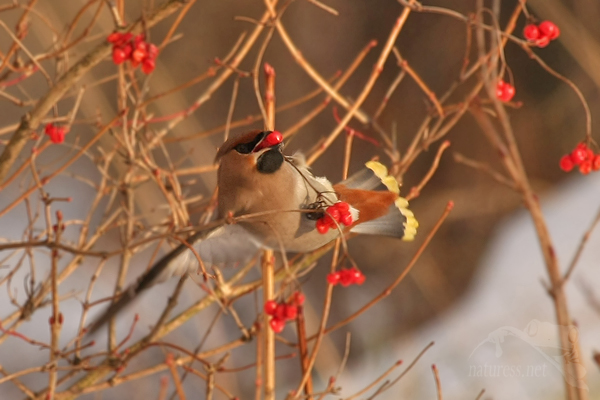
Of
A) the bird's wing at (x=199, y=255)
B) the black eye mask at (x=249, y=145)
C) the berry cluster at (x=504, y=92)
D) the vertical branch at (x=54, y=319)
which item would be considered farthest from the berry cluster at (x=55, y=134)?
the berry cluster at (x=504, y=92)

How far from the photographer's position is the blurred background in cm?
194

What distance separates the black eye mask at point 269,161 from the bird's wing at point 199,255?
0.39 feet

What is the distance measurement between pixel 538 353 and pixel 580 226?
111 cm

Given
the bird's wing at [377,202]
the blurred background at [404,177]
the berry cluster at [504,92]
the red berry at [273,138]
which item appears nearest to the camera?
the red berry at [273,138]

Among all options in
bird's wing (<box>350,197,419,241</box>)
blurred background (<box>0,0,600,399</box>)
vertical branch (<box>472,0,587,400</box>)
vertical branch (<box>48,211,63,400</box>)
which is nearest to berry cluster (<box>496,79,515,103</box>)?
vertical branch (<box>472,0,587,400</box>)

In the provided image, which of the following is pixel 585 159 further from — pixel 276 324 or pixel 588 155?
pixel 276 324

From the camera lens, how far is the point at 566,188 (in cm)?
226

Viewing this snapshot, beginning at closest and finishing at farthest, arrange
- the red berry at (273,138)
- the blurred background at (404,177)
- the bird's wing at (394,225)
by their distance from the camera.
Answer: the red berry at (273,138) → the bird's wing at (394,225) → the blurred background at (404,177)

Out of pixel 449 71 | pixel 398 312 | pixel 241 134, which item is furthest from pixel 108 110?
pixel 241 134

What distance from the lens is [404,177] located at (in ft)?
7.13

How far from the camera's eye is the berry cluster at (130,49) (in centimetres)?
84

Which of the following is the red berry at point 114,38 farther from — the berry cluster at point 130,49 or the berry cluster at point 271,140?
the berry cluster at point 271,140

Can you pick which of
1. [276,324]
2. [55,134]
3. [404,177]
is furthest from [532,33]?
[404,177]

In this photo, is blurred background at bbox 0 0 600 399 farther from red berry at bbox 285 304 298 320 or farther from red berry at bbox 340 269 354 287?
red berry at bbox 285 304 298 320
